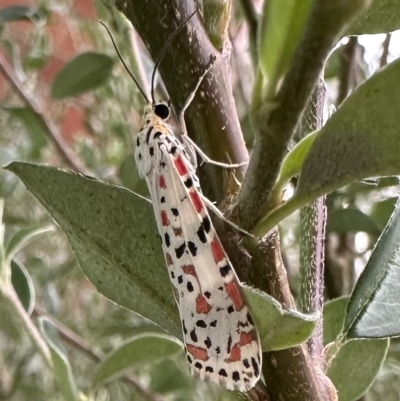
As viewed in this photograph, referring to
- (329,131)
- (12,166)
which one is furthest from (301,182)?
(12,166)

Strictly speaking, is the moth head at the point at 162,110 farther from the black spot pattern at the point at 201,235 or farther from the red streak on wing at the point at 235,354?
the red streak on wing at the point at 235,354

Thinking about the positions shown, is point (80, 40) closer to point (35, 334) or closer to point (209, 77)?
point (35, 334)

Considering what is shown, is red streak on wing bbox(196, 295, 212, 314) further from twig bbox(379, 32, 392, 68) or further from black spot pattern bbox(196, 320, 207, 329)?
twig bbox(379, 32, 392, 68)

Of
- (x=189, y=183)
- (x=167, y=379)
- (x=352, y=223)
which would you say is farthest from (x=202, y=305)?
(x=167, y=379)

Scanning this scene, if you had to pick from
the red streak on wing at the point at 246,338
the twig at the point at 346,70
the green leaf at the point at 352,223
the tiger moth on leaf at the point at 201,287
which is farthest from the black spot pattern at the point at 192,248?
the twig at the point at 346,70

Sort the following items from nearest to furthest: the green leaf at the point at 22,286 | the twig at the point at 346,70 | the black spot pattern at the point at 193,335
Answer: the black spot pattern at the point at 193,335
the green leaf at the point at 22,286
the twig at the point at 346,70

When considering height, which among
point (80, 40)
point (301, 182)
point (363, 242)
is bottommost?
point (363, 242)
